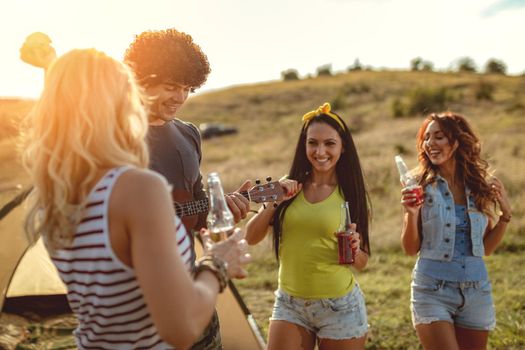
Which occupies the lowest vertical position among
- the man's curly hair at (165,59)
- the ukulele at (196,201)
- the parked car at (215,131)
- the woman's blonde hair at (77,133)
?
the parked car at (215,131)

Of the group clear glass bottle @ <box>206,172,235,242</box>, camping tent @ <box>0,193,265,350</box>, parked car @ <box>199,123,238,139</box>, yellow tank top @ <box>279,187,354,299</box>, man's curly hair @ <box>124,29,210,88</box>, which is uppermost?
man's curly hair @ <box>124,29,210,88</box>

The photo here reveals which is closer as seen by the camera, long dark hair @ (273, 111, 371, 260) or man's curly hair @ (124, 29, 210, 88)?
man's curly hair @ (124, 29, 210, 88)

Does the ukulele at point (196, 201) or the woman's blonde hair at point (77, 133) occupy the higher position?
the woman's blonde hair at point (77, 133)

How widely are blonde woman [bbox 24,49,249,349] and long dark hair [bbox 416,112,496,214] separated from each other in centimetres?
280

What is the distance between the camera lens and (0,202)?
15.2 ft

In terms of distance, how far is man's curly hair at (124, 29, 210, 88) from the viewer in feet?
10.3

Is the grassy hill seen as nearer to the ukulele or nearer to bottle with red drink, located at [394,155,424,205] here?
the ukulele

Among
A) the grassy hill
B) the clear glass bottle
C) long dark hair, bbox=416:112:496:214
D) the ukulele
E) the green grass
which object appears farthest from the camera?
the grassy hill

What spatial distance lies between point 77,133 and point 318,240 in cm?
216

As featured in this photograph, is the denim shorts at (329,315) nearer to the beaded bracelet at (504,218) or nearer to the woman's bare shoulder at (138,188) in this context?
the beaded bracelet at (504,218)

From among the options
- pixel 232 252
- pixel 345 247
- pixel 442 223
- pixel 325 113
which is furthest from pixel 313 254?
pixel 232 252

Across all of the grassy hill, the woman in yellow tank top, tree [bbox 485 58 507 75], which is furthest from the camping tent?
tree [bbox 485 58 507 75]

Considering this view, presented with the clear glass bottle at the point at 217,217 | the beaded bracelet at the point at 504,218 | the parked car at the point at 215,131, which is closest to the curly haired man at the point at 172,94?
the clear glass bottle at the point at 217,217

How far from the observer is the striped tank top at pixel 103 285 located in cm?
175
